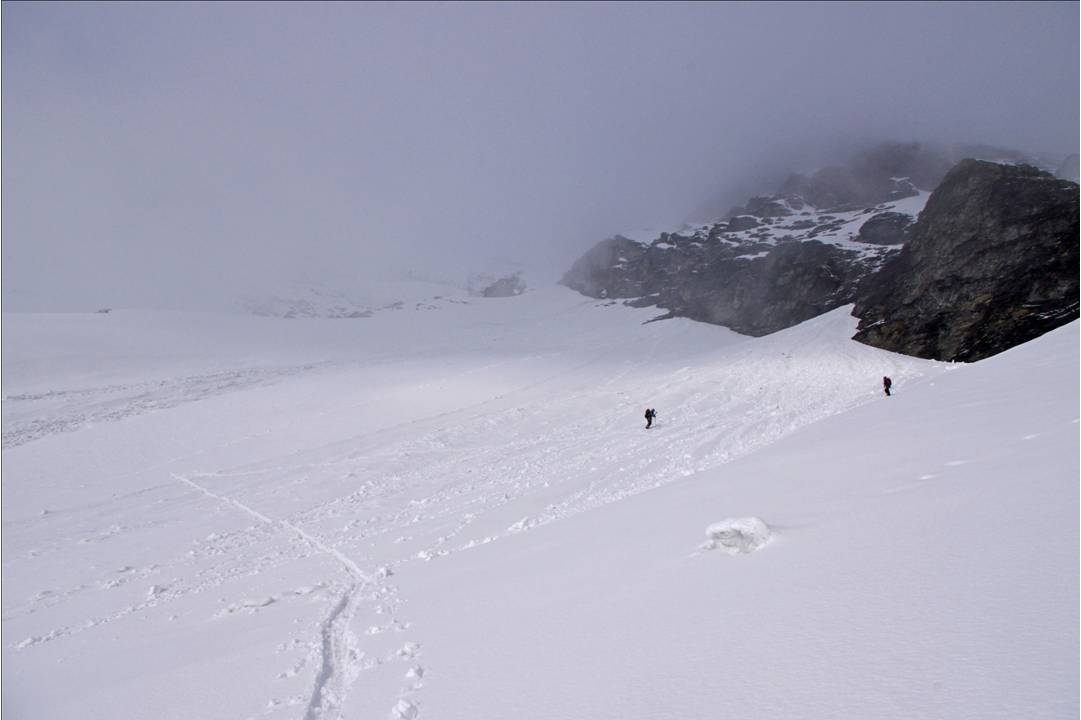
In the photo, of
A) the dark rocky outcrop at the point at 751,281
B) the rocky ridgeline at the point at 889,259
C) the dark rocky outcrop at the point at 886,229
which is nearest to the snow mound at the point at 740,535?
the rocky ridgeline at the point at 889,259

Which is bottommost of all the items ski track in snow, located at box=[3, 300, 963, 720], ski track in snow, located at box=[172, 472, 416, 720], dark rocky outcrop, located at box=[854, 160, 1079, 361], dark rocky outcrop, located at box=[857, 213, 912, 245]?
ski track in snow, located at box=[3, 300, 963, 720]

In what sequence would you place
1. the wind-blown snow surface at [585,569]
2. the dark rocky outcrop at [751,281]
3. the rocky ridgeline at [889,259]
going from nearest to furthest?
the wind-blown snow surface at [585,569]
the rocky ridgeline at [889,259]
the dark rocky outcrop at [751,281]

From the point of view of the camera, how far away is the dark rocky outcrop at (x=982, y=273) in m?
29.6

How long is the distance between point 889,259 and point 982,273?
19.4m

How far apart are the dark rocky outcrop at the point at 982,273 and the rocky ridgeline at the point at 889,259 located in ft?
0.30

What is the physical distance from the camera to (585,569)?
17.9 ft

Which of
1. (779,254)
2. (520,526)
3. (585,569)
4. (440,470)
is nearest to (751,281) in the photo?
(779,254)

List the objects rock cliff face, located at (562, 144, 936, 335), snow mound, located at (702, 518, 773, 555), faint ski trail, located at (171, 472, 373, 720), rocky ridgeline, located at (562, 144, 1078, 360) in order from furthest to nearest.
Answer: rock cliff face, located at (562, 144, 936, 335) < rocky ridgeline, located at (562, 144, 1078, 360) < snow mound, located at (702, 518, 773, 555) < faint ski trail, located at (171, 472, 373, 720)

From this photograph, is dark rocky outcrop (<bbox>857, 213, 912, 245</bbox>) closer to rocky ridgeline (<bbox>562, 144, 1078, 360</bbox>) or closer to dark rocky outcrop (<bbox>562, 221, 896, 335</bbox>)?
rocky ridgeline (<bbox>562, 144, 1078, 360</bbox>)

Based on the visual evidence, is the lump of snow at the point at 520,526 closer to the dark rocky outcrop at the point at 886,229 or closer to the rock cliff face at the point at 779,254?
the rock cliff face at the point at 779,254

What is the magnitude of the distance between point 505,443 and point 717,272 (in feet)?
162

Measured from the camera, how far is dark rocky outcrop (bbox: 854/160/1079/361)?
97.0 ft

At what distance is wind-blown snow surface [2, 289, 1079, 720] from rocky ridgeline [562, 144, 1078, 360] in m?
16.3

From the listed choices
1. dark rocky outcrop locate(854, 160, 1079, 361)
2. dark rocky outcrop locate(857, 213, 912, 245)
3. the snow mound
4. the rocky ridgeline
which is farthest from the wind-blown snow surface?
dark rocky outcrop locate(857, 213, 912, 245)
